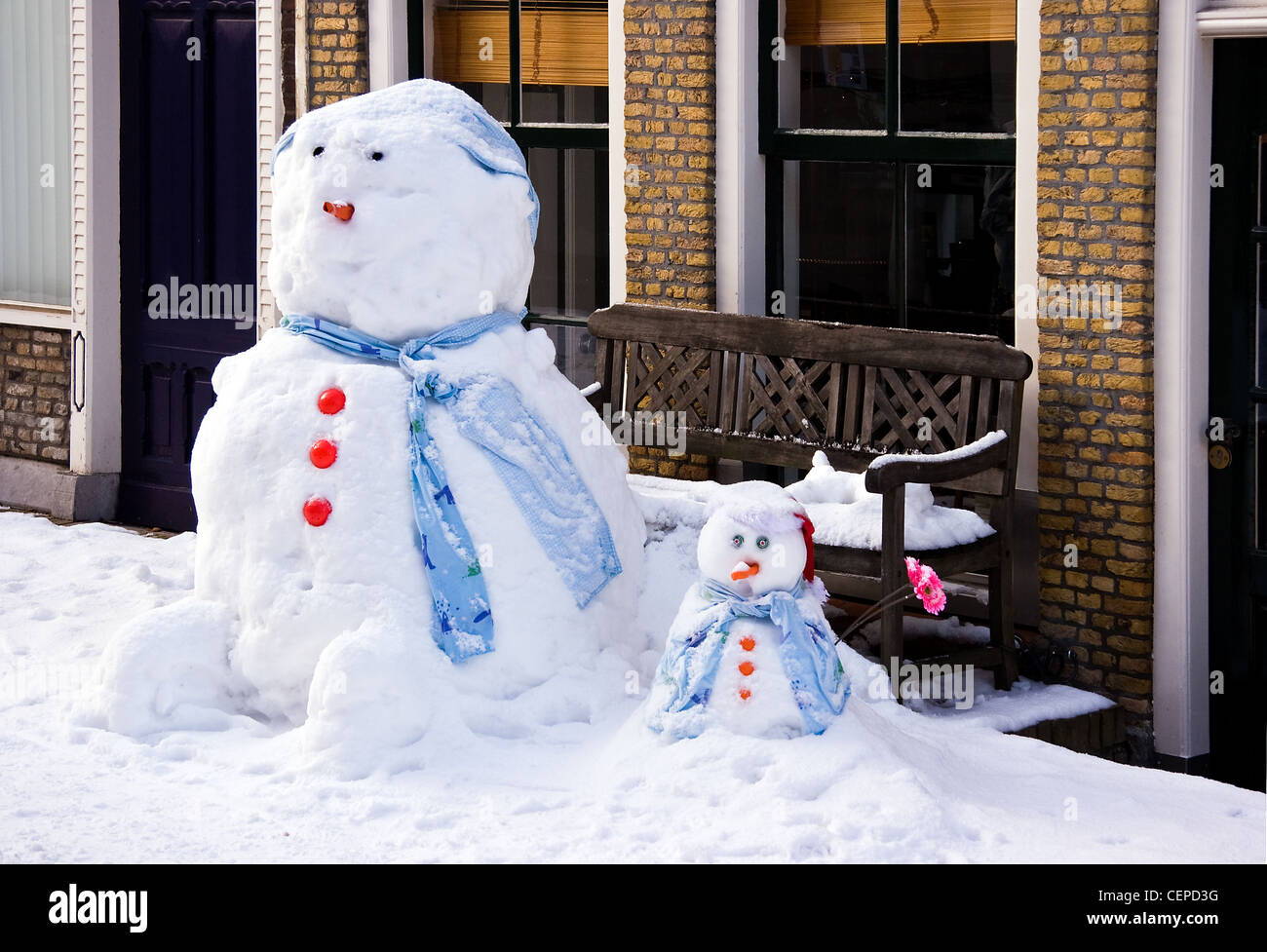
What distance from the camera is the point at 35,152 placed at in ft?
34.6

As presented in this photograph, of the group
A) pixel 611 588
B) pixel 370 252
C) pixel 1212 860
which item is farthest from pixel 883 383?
pixel 1212 860

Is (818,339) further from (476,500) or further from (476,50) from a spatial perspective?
(476,50)

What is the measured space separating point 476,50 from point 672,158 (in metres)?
1.30

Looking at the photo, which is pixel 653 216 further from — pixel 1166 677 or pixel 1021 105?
pixel 1166 677

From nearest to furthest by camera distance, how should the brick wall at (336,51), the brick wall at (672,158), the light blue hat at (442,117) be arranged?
1. the light blue hat at (442,117)
2. the brick wall at (672,158)
3. the brick wall at (336,51)

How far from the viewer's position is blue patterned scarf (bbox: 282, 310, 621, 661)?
612cm

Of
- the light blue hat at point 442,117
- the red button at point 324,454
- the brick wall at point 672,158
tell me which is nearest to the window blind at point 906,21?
the brick wall at point 672,158

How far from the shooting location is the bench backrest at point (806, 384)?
708 centimetres

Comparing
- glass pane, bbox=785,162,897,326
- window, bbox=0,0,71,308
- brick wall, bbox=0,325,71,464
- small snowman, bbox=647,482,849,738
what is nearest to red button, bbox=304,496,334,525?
small snowman, bbox=647,482,849,738

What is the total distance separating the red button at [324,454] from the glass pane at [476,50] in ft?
10.3

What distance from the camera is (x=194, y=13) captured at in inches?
388

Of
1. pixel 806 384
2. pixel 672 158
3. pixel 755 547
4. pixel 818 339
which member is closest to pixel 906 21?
pixel 672 158

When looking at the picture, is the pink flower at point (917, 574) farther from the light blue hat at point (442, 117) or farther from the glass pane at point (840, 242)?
the glass pane at point (840, 242)

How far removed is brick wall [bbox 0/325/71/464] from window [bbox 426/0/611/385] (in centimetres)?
258
